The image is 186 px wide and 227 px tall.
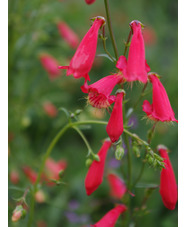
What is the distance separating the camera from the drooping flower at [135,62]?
116cm

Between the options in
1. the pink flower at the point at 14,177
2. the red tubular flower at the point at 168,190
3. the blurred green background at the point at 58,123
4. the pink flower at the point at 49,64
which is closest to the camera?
the red tubular flower at the point at 168,190

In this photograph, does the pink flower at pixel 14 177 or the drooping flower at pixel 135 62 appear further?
the pink flower at pixel 14 177

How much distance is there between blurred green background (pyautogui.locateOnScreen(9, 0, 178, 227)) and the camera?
2449 millimetres

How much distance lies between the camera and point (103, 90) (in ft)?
4.16

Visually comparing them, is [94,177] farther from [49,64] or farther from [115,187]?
[49,64]

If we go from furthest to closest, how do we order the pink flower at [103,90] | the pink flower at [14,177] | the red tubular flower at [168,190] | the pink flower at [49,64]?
the pink flower at [49,64] < the pink flower at [14,177] < the red tubular flower at [168,190] < the pink flower at [103,90]

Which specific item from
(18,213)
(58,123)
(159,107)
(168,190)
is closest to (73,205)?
(58,123)

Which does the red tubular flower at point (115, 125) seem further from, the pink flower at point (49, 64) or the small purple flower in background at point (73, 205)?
the pink flower at point (49, 64)

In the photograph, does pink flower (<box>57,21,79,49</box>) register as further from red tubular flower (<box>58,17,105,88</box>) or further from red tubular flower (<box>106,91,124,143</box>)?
red tubular flower (<box>106,91,124,143</box>)

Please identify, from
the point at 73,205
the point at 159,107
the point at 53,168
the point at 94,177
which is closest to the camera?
the point at 159,107

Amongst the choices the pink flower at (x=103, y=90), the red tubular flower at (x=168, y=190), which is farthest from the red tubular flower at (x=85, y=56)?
the red tubular flower at (x=168, y=190)

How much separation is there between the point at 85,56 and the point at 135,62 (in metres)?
0.19

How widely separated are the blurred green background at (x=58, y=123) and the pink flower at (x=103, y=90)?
0.53 meters

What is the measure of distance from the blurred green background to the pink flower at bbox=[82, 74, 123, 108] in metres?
0.53
